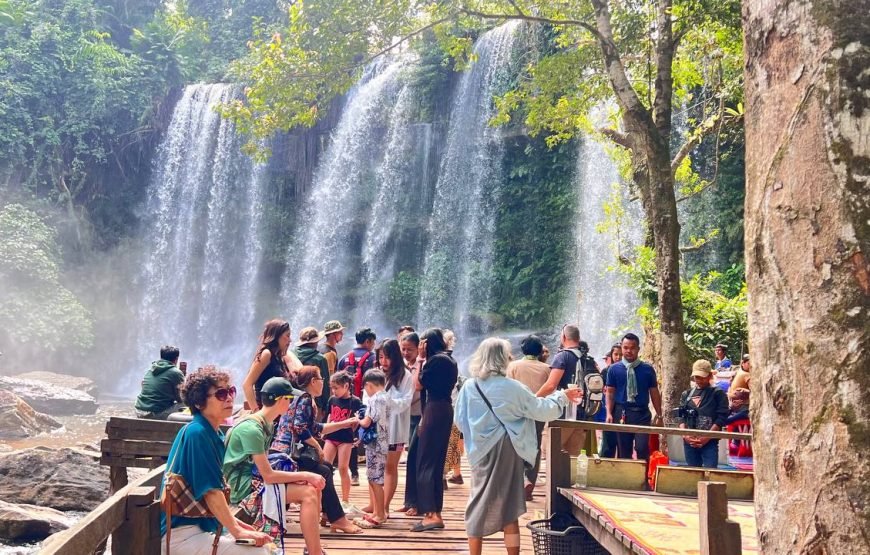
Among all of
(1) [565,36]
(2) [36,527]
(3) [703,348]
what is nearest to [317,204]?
(1) [565,36]

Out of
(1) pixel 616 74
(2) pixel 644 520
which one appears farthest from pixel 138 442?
(1) pixel 616 74

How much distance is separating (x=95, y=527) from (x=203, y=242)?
26.1 m

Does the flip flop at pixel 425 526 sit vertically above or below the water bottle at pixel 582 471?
below

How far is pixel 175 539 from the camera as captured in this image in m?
3.55

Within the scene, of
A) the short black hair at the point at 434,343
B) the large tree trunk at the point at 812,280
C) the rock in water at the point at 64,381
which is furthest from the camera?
the rock in water at the point at 64,381

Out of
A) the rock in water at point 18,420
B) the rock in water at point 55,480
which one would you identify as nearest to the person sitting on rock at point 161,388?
the rock in water at point 55,480

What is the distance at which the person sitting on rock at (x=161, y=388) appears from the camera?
7.28m

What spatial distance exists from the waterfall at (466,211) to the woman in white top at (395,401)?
56.4ft

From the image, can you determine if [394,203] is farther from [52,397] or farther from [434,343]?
[434,343]

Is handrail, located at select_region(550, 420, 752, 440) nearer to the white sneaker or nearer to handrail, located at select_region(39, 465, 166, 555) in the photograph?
the white sneaker

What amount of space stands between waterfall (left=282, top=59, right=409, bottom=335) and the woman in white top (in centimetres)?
1955

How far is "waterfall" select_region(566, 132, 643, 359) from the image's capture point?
67.7ft

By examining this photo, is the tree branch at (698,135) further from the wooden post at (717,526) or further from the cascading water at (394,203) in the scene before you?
the cascading water at (394,203)

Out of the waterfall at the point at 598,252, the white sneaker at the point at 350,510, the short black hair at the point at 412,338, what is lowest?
the white sneaker at the point at 350,510
